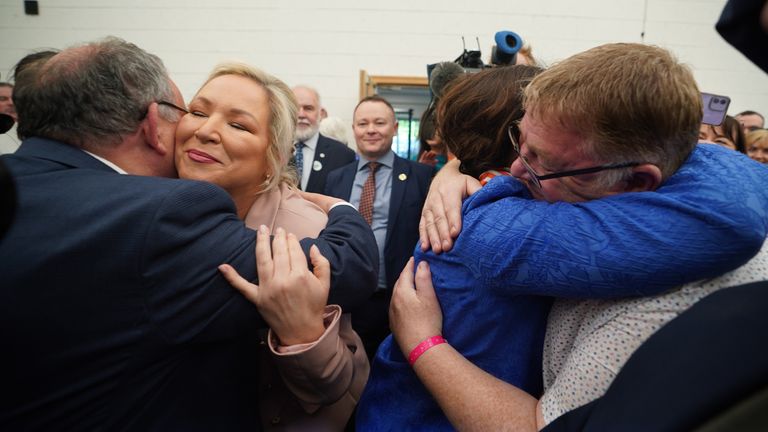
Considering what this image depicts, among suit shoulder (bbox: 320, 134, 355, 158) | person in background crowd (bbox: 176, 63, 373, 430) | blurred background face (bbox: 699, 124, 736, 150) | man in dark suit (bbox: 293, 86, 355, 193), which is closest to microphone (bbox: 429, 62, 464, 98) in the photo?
person in background crowd (bbox: 176, 63, 373, 430)

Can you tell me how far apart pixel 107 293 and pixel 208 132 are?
1.68ft

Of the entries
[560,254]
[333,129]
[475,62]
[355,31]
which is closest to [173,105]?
[560,254]

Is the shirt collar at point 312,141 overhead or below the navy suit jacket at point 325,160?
overhead

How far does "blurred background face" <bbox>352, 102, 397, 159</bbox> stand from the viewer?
A: 289cm

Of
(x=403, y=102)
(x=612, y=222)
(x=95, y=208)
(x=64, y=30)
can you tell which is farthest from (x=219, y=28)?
(x=612, y=222)

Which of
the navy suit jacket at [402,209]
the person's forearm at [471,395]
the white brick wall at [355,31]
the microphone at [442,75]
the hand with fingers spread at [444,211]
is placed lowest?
the navy suit jacket at [402,209]

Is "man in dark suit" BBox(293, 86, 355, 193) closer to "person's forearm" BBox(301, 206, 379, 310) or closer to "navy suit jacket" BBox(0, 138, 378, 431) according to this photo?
"person's forearm" BBox(301, 206, 379, 310)

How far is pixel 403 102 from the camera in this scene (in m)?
6.11

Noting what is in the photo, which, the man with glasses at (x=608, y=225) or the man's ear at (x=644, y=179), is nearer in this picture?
the man with glasses at (x=608, y=225)

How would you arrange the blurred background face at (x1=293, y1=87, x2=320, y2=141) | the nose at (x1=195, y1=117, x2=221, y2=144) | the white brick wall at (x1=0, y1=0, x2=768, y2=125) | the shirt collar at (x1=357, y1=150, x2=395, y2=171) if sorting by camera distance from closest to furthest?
1. the nose at (x1=195, y1=117, x2=221, y2=144)
2. the shirt collar at (x1=357, y1=150, x2=395, y2=171)
3. the blurred background face at (x1=293, y1=87, x2=320, y2=141)
4. the white brick wall at (x1=0, y1=0, x2=768, y2=125)

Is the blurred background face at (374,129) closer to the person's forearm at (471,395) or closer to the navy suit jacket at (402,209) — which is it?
the navy suit jacket at (402,209)

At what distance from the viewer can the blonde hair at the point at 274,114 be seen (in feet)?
3.82

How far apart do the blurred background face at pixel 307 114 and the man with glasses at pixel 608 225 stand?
276cm

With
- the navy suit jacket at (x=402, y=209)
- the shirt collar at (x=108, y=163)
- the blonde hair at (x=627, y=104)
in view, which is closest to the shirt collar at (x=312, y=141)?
the navy suit jacket at (x=402, y=209)
